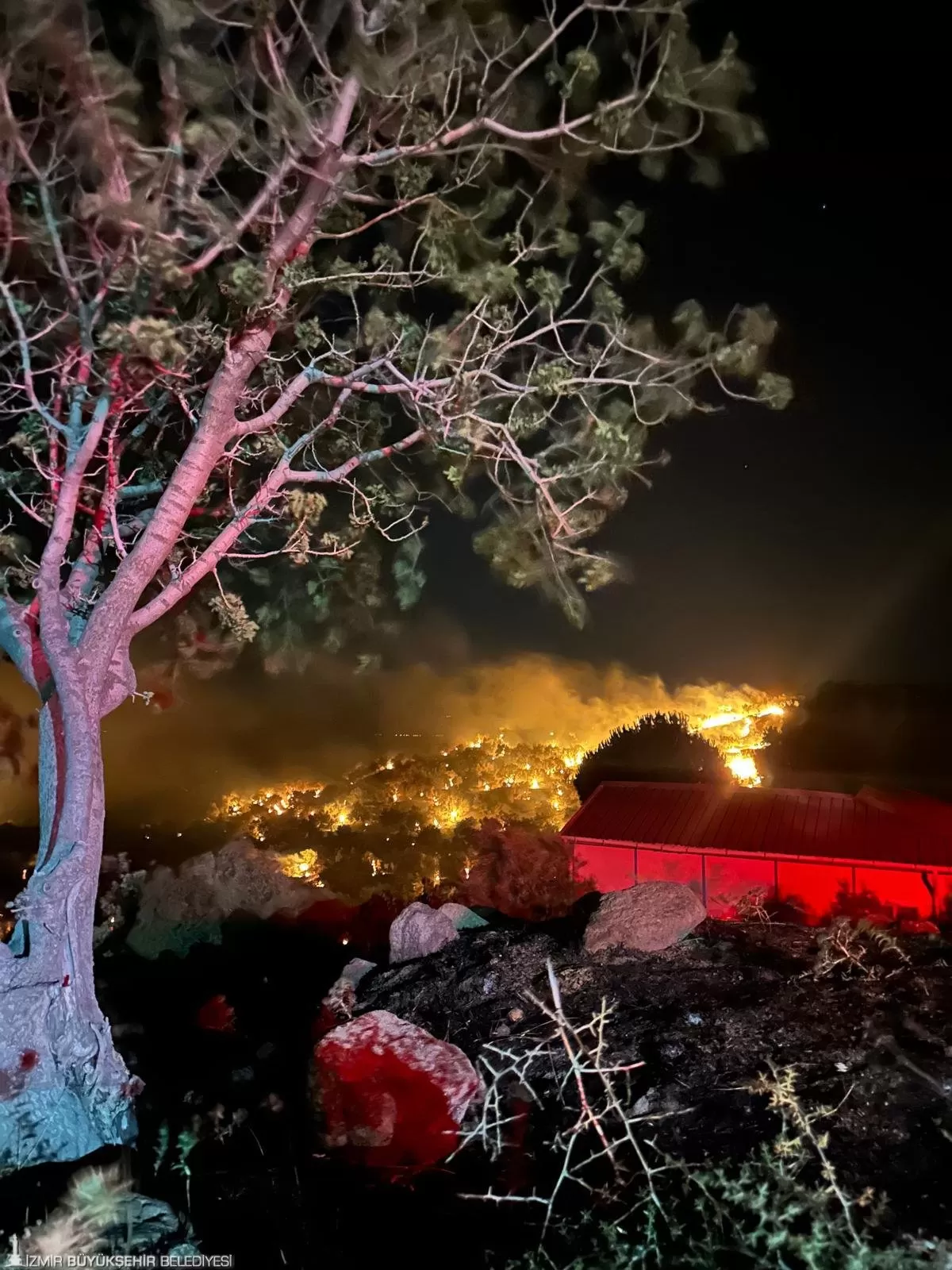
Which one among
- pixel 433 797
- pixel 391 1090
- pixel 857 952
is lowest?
pixel 391 1090

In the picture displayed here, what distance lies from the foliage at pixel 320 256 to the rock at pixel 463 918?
4017 mm

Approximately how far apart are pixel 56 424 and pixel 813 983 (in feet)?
24.7

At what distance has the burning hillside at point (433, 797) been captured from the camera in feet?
49.8

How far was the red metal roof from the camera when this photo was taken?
11156mm

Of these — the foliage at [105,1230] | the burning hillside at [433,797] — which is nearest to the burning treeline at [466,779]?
the burning hillside at [433,797]

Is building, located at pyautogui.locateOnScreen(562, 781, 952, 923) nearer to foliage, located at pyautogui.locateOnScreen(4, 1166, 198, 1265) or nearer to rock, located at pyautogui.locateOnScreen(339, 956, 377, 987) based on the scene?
rock, located at pyautogui.locateOnScreen(339, 956, 377, 987)

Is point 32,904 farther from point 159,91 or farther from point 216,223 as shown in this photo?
point 159,91

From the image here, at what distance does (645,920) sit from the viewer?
25.0 ft

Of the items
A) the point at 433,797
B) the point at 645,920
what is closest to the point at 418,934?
the point at 645,920

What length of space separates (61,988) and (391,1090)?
8.26ft

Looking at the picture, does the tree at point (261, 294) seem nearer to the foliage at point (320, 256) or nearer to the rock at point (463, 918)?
the foliage at point (320, 256)

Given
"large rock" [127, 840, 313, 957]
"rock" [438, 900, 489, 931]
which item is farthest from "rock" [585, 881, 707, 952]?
"large rock" [127, 840, 313, 957]

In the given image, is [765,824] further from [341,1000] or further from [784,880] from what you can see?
[341,1000]

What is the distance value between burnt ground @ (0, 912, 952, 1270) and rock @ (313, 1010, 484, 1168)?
0.64 ft
